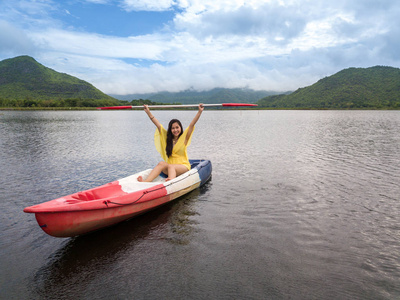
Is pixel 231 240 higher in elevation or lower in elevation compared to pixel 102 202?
lower

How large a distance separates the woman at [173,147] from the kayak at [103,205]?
36 cm

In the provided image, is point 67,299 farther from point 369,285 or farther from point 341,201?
point 341,201

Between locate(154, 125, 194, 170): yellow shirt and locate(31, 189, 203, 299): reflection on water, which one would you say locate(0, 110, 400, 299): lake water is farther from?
locate(154, 125, 194, 170): yellow shirt

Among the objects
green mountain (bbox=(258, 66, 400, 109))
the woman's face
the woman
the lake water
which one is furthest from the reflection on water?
green mountain (bbox=(258, 66, 400, 109))

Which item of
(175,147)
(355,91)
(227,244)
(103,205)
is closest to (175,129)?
(175,147)

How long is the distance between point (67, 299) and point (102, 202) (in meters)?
2.23

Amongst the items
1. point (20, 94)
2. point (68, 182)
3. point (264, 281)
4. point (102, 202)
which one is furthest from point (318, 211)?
point (20, 94)

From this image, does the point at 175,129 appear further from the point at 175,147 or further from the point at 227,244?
the point at 227,244

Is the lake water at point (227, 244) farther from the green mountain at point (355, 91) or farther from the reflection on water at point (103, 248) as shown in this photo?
the green mountain at point (355, 91)

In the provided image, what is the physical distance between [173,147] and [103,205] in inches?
147

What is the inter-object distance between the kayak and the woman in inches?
14.1

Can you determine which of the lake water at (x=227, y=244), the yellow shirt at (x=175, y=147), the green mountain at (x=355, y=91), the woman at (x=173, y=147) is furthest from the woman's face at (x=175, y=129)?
the green mountain at (x=355, y=91)

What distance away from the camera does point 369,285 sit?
4723mm

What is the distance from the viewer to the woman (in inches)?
357
